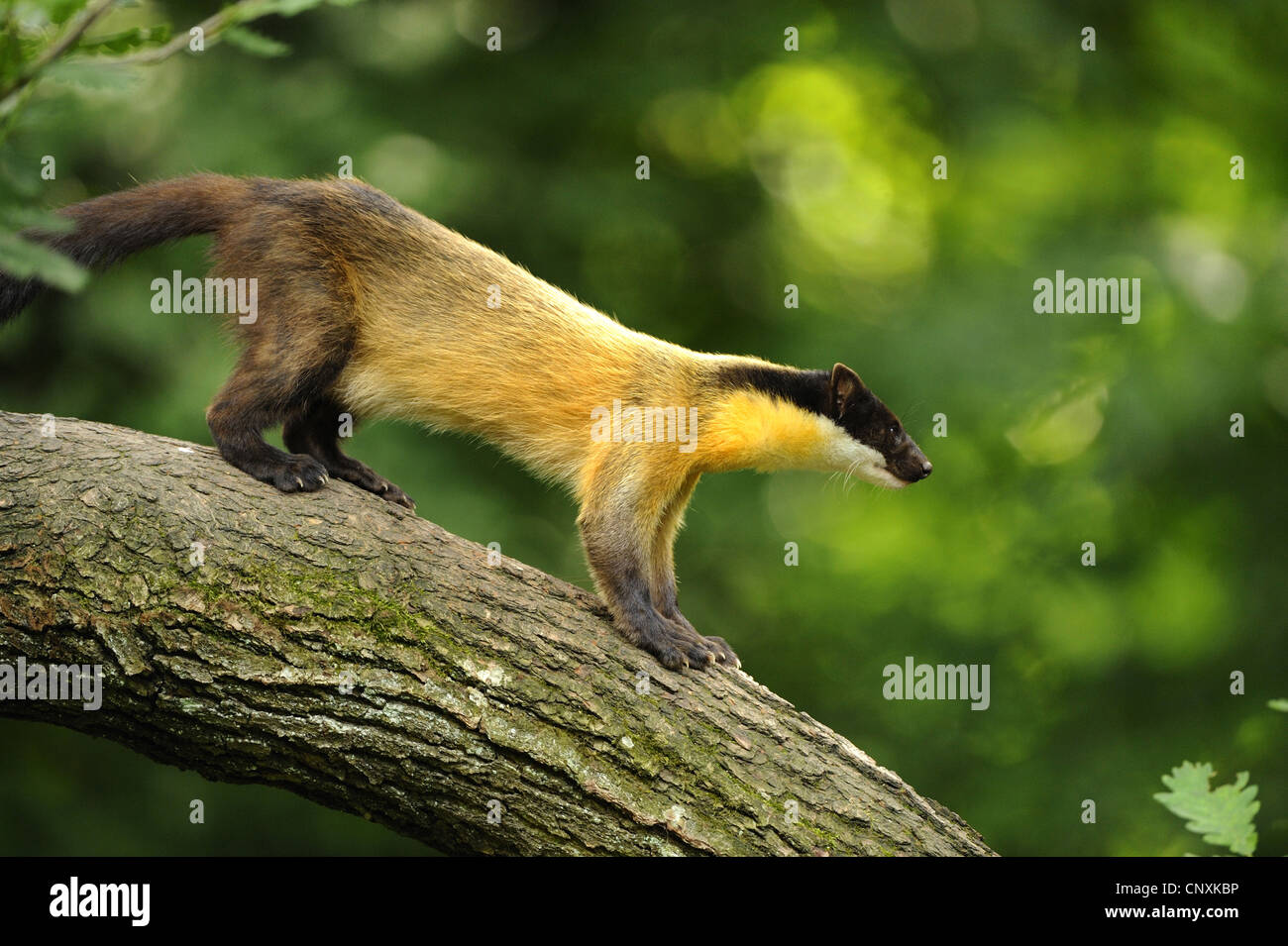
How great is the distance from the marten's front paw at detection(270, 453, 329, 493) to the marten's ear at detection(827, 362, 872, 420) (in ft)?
11.2

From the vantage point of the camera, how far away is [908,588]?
42.3ft

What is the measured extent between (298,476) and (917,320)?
7.04 metres

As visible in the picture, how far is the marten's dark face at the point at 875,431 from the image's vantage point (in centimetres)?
802

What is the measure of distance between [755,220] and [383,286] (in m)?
6.05

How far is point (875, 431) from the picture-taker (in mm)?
8109

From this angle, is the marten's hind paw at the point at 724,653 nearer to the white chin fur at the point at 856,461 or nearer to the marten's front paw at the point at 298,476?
the white chin fur at the point at 856,461

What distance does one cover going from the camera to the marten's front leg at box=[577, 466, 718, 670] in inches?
268

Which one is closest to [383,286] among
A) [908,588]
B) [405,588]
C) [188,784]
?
[405,588]

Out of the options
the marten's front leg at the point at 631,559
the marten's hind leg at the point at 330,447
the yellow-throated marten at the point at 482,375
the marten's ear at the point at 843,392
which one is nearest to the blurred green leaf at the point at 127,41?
the yellow-throated marten at the point at 482,375

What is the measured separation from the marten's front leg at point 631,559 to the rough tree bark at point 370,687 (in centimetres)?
45

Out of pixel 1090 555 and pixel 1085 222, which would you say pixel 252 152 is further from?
pixel 1090 555

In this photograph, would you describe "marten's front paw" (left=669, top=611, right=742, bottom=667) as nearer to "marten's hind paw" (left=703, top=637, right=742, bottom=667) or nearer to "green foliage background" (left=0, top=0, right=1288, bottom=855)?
"marten's hind paw" (left=703, top=637, right=742, bottom=667)

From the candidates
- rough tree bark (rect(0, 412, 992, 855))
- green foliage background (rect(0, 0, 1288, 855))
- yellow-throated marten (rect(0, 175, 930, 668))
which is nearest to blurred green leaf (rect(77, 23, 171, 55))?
rough tree bark (rect(0, 412, 992, 855))

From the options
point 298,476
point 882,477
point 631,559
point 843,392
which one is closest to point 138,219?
point 298,476
